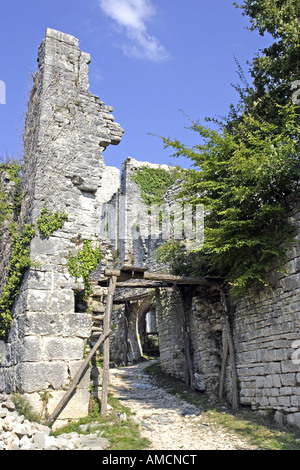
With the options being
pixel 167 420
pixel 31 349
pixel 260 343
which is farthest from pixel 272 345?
pixel 31 349

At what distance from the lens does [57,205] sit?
268 inches

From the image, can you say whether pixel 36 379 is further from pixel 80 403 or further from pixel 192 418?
pixel 192 418

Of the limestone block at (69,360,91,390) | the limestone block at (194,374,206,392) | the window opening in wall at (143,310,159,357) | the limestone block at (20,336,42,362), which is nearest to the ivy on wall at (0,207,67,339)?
the limestone block at (20,336,42,362)

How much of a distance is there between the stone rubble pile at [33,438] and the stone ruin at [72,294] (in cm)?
50

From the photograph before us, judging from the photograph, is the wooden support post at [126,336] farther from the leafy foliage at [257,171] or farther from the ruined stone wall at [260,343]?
the leafy foliage at [257,171]

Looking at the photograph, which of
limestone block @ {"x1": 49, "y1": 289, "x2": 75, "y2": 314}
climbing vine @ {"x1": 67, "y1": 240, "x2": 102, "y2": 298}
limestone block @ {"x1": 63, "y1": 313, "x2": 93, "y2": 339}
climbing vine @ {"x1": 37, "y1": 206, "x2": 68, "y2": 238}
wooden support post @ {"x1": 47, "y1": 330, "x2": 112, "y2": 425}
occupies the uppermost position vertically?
climbing vine @ {"x1": 37, "y1": 206, "x2": 68, "y2": 238}

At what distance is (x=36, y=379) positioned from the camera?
5652 millimetres

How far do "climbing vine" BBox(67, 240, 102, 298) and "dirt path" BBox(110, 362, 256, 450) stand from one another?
243 centimetres

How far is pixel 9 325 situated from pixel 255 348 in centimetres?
435

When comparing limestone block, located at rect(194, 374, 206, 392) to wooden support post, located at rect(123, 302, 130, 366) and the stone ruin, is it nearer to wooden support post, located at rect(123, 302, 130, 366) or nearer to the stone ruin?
the stone ruin

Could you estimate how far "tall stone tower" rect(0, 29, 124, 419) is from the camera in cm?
583

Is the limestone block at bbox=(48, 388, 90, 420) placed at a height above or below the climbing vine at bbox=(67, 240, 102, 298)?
below

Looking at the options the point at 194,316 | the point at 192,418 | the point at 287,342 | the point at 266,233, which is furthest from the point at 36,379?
the point at 194,316

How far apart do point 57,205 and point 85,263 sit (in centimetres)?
109
